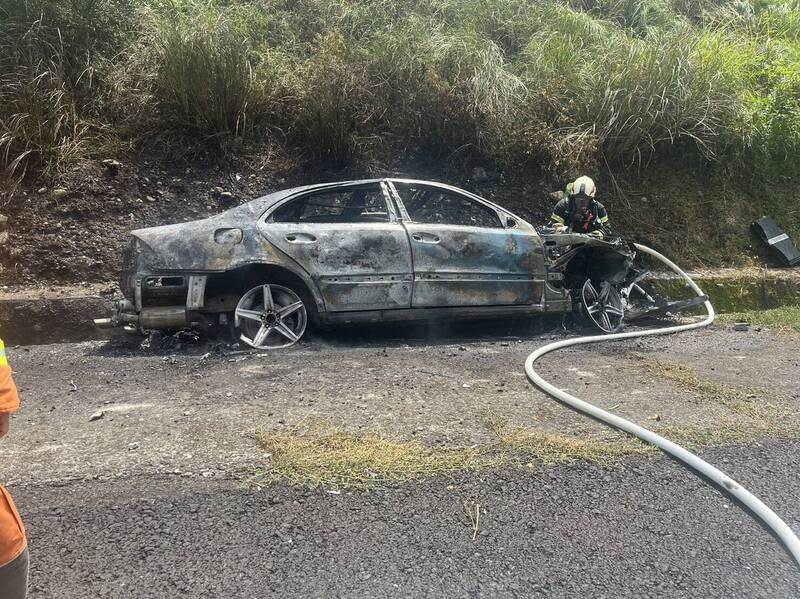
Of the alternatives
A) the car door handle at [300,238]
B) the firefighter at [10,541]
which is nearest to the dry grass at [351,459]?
the firefighter at [10,541]

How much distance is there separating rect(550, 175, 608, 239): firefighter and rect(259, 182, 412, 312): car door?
2372mm

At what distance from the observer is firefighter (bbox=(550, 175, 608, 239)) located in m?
6.82

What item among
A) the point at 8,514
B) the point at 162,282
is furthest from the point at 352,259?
the point at 8,514

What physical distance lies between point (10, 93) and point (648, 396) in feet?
24.6

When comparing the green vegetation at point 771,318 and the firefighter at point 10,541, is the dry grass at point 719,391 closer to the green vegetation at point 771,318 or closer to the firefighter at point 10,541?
the green vegetation at point 771,318

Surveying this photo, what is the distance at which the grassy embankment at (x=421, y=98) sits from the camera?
7379 millimetres

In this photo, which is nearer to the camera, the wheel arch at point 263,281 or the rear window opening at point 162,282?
the rear window opening at point 162,282

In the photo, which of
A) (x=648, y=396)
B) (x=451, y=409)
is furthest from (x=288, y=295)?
(x=648, y=396)

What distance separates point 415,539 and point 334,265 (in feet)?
10.1

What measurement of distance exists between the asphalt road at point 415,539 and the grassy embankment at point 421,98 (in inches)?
226

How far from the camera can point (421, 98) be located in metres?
8.13

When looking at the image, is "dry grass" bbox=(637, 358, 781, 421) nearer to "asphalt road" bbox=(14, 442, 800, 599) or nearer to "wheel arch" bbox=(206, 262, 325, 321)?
"asphalt road" bbox=(14, 442, 800, 599)

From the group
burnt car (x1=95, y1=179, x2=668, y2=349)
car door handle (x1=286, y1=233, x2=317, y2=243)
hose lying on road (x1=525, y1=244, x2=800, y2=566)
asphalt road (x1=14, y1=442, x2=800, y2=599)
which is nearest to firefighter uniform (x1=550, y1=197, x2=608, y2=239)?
burnt car (x1=95, y1=179, x2=668, y2=349)

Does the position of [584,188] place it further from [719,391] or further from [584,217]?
[719,391]
